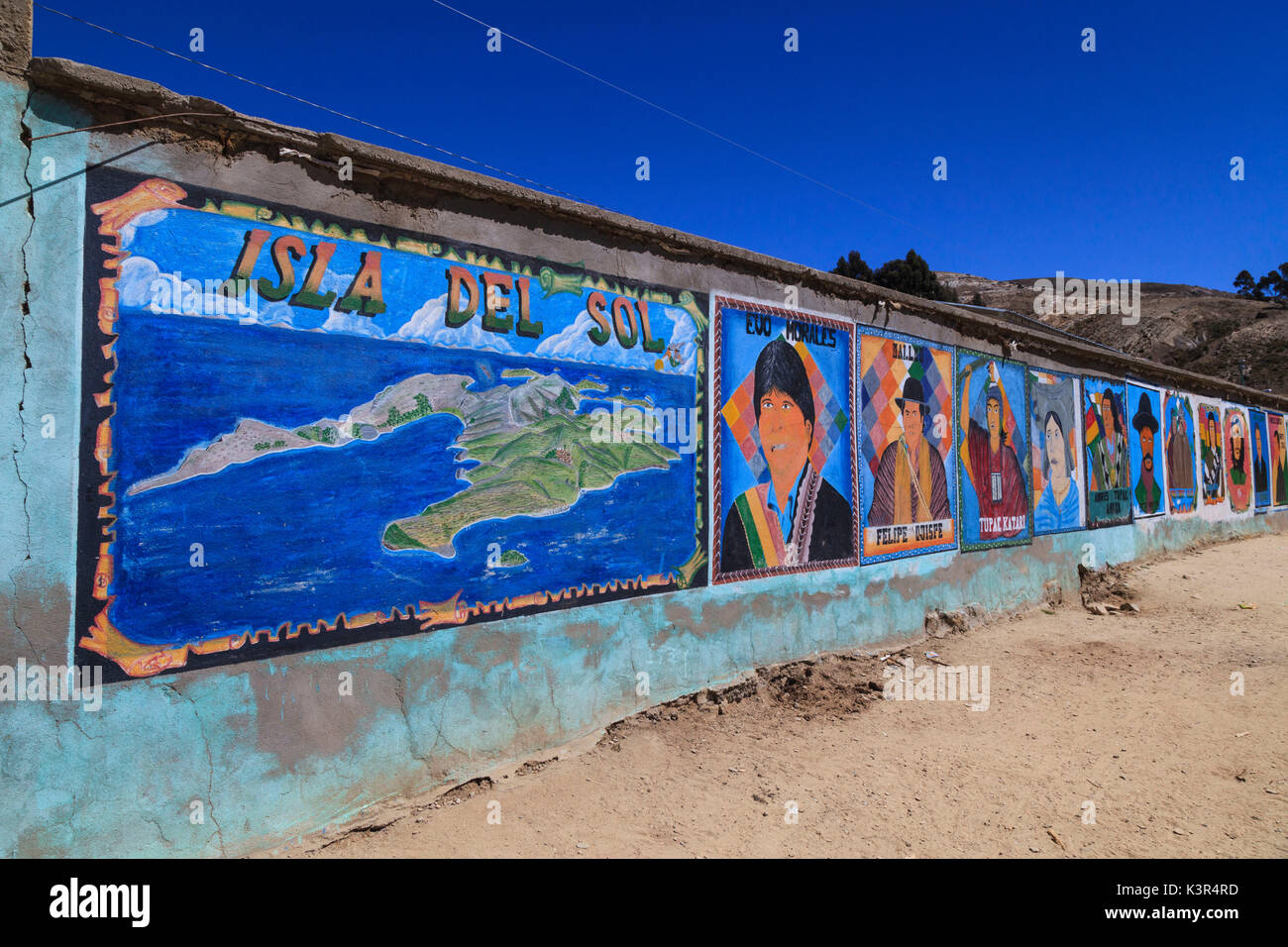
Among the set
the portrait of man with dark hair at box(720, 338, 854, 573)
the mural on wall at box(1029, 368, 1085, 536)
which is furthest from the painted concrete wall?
the mural on wall at box(1029, 368, 1085, 536)

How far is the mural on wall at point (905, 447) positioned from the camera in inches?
248

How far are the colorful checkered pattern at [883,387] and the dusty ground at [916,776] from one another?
194 centimetres

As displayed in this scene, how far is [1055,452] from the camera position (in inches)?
351

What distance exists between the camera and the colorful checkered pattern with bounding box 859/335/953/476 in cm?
632

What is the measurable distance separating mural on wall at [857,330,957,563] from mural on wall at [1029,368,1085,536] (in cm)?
201

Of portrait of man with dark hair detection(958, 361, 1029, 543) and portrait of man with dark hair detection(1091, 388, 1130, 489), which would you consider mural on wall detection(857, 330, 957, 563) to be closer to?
portrait of man with dark hair detection(958, 361, 1029, 543)

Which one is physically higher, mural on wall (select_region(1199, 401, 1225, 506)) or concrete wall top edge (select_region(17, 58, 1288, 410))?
concrete wall top edge (select_region(17, 58, 1288, 410))

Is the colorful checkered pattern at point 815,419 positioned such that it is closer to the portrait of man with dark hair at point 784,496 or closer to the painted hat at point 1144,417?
the portrait of man with dark hair at point 784,496

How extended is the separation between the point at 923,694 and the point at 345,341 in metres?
4.84
